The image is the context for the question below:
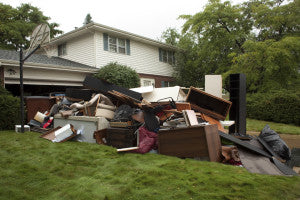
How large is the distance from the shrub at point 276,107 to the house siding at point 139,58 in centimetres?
682

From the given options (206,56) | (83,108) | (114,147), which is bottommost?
(114,147)

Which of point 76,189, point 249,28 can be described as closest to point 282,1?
point 249,28

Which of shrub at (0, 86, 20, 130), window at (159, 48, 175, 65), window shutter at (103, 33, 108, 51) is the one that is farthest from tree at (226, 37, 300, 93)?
shrub at (0, 86, 20, 130)

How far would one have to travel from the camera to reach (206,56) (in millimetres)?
15016

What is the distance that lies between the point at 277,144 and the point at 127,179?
3450mm

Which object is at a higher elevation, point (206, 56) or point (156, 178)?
point (206, 56)

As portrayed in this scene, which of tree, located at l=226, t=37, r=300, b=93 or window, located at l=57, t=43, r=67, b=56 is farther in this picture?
window, located at l=57, t=43, r=67, b=56

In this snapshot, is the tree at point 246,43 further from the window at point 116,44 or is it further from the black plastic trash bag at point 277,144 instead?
the black plastic trash bag at point 277,144

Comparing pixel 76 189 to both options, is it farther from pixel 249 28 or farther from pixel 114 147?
pixel 249 28

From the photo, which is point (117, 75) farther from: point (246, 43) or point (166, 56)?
point (246, 43)

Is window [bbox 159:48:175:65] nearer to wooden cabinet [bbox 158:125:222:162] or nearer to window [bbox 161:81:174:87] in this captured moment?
window [bbox 161:81:174:87]

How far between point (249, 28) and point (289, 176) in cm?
1348

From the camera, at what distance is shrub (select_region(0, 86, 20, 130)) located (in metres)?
6.86

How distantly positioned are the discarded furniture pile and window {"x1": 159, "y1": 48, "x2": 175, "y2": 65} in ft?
31.4
